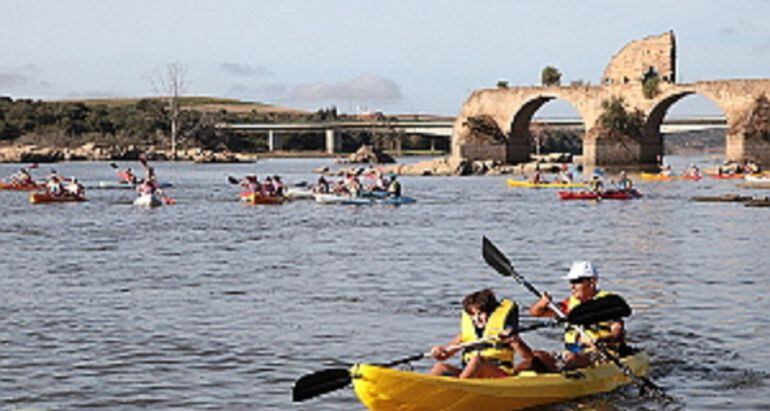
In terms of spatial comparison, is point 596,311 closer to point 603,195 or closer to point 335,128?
point 603,195

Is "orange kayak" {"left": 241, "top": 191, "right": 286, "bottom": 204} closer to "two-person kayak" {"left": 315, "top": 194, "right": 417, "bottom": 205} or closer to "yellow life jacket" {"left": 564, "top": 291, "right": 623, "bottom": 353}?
"two-person kayak" {"left": 315, "top": 194, "right": 417, "bottom": 205}

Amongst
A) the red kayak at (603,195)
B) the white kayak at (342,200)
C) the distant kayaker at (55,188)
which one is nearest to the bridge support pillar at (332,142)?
the red kayak at (603,195)

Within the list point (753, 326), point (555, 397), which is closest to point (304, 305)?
point (753, 326)

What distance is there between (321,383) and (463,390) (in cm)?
124

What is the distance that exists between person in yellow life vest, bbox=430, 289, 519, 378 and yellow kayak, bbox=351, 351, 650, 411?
0.22m

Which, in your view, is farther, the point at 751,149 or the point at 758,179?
the point at 751,149

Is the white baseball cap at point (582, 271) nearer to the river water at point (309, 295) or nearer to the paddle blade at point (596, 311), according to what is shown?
the paddle blade at point (596, 311)

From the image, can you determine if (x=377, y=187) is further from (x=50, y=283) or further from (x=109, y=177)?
(x=109, y=177)

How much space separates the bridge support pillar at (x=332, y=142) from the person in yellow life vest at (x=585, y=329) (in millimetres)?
133053

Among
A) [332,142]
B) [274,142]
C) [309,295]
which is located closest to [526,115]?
[332,142]

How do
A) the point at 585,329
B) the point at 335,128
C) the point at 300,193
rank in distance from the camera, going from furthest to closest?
the point at 335,128, the point at 300,193, the point at 585,329

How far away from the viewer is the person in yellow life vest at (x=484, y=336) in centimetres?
1140

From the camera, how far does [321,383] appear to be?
10758 millimetres

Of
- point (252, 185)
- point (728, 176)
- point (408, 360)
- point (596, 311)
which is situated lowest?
point (408, 360)
